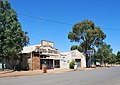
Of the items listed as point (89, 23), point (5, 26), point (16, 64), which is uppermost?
point (89, 23)

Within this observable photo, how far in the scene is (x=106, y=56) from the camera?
8594 cm

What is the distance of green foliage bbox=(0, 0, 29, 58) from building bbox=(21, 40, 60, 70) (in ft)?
16.9

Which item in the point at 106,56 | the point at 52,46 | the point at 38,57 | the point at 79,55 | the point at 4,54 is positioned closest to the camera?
the point at 4,54

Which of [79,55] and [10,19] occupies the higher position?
→ [10,19]

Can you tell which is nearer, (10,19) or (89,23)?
(10,19)

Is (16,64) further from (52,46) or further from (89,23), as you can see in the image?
(89,23)

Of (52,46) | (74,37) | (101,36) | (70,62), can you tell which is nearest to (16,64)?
(52,46)

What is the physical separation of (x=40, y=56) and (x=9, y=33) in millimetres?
10980

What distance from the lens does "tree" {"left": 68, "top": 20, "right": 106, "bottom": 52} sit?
228ft

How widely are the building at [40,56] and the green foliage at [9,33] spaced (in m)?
5.16

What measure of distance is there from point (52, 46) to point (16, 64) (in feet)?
30.1

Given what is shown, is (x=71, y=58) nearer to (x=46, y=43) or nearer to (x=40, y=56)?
(x=46, y=43)

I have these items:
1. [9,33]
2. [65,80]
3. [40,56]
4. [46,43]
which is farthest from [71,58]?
[65,80]

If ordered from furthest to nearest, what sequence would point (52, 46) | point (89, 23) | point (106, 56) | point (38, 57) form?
point (106, 56) → point (89, 23) → point (52, 46) → point (38, 57)
